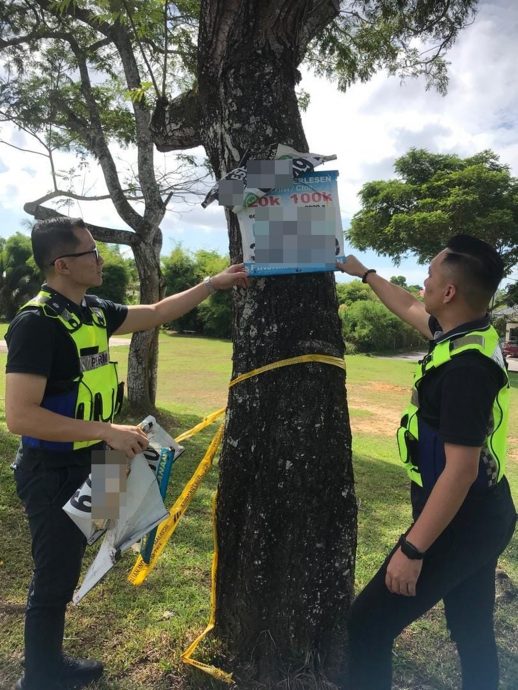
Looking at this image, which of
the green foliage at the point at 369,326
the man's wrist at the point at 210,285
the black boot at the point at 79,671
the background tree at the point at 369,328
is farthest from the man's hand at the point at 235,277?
the green foliage at the point at 369,326

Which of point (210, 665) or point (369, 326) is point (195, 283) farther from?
point (210, 665)

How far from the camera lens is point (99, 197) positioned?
380 inches

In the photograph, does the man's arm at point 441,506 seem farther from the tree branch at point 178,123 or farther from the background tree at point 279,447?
the tree branch at point 178,123

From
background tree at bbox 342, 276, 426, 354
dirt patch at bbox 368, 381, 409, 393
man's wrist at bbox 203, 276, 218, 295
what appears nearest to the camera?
man's wrist at bbox 203, 276, 218, 295

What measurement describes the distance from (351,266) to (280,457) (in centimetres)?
94

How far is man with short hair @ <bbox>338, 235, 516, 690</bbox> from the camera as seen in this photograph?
5.83 feet

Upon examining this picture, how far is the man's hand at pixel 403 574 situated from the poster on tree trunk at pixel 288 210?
123 cm

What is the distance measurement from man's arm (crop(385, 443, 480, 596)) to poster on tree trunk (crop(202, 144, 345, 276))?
101 cm

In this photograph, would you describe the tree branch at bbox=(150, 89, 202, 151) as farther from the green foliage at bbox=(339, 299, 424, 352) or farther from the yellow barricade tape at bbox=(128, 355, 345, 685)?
the green foliage at bbox=(339, 299, 424, 352)

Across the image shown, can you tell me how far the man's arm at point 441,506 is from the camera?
175cm

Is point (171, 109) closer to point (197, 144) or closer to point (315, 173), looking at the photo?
point (197, 144)

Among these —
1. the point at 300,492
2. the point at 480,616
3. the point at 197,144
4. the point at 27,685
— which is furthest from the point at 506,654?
the point at 197,144

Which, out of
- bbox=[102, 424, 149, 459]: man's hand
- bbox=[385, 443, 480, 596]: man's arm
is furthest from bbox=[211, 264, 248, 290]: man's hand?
bbox=[385, 443, 480, 596]: man's arm

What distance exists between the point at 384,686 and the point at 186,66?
22.7ft
